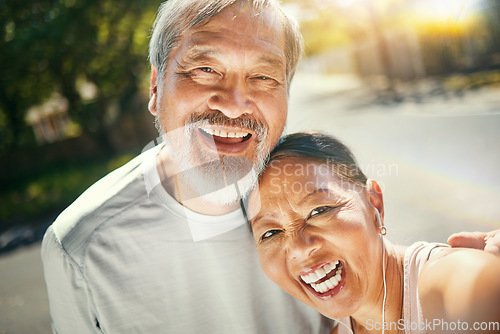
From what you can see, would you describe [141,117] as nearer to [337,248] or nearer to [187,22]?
[187,22]

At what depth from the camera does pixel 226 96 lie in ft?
5.08

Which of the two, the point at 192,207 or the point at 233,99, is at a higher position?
the point at 233,99

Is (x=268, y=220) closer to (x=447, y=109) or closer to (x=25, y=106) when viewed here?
(x=447, y=109)

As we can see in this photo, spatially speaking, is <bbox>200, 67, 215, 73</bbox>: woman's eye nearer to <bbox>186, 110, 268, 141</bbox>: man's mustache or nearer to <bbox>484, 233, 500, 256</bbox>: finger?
<bbox>186, 110, 268, 141</bbox>: man's mustache

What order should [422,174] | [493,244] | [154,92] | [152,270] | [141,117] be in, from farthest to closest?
[141,117]
[422,174]
[154,92]
[152,270]
[493,244]

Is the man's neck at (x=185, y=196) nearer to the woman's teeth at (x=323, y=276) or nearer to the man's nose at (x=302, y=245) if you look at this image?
the man's nose at (x=302, y=245)

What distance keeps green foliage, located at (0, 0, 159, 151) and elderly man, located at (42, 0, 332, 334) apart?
15.6ft

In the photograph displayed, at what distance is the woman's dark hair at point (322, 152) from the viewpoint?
1.60m

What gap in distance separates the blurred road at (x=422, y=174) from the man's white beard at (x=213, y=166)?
415 millimetres

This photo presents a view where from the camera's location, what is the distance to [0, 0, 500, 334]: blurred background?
425cm

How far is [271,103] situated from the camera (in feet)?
5.28

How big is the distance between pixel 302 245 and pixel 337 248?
5.3 inches

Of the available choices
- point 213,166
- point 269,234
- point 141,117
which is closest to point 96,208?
point 213,166

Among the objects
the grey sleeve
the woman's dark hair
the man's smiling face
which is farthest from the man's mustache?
the grey sleeve
